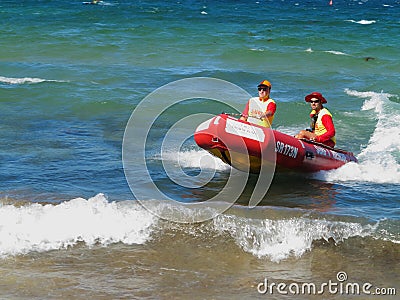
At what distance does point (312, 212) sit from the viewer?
995 cm

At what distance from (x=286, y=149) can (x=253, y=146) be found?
2.18 feet

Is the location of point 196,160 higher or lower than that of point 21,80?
lower

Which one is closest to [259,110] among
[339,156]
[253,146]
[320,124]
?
[320,124]

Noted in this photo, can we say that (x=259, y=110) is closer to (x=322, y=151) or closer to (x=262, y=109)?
(x=262, y=109)

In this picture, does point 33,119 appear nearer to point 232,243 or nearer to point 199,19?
point 232,243

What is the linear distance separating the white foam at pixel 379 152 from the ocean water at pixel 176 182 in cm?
4

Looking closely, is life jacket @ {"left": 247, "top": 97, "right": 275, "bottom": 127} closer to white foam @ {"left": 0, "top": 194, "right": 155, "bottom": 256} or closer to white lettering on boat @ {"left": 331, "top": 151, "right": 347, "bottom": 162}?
white lettering on boat @ {"left": 331, "top": 151, "right": 347, "bottom": 162}

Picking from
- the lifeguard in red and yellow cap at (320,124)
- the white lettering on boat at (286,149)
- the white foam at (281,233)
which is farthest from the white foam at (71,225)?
the lifeguard in red and yellow cap at (320,124)

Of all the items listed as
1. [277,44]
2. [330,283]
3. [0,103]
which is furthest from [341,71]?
[330,283]

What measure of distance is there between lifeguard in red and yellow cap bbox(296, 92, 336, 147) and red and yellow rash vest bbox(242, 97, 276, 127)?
57 centimetres

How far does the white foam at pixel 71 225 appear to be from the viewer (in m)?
8.64

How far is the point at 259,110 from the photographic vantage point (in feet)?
39.7

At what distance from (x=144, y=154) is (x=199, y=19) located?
83.1 ft

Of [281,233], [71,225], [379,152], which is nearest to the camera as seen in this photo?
[281,233]
